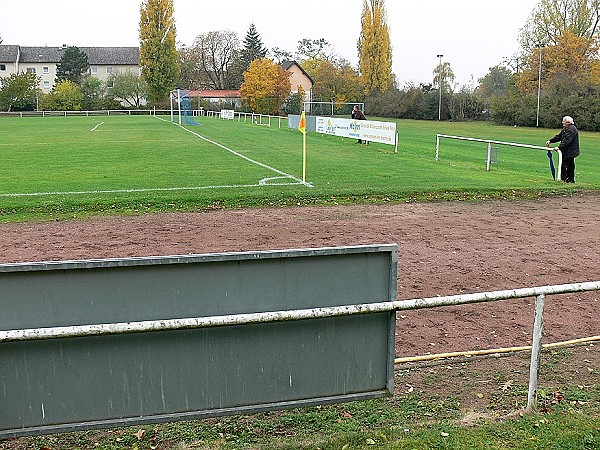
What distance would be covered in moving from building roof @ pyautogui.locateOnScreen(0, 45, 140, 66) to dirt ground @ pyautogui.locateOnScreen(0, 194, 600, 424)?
5150 inches

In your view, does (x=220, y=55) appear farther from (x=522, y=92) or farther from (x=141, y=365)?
(x=141, y=365)

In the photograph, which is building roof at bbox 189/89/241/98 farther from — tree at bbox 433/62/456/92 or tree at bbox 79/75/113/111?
tree at bbox 433/62/456/92

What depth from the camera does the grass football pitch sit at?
14193 millimetres

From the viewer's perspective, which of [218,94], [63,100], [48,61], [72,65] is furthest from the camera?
[48,61]

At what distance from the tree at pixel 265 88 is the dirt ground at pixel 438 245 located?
65.7m

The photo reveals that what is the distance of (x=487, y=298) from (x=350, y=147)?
24.1m

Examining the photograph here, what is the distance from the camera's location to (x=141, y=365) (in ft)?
13.1

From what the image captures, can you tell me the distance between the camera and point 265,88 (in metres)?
79.9

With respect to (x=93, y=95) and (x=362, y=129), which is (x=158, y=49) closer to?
(x=93, y=95)

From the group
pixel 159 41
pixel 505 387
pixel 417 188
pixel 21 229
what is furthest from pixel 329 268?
pixel 159 41

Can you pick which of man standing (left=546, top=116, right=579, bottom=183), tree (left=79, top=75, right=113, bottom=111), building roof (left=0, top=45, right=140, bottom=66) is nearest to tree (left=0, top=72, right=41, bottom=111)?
tree (left=79, top=75, right=113, bottom=111)

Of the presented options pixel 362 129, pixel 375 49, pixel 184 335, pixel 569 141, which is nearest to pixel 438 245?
pixel 184 335

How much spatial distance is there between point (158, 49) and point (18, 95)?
18286mm

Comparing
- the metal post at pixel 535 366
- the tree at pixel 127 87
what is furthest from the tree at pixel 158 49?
the metal post at pixel 535 366
